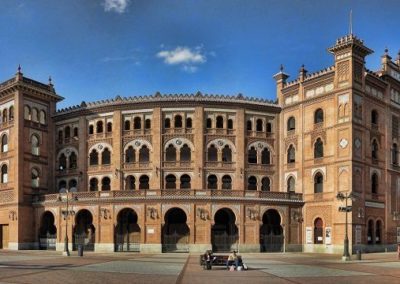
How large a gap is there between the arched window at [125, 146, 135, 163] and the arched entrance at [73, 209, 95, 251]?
25.0ft

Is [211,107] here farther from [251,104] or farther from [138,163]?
[138,163]

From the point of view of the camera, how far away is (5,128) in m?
66.6

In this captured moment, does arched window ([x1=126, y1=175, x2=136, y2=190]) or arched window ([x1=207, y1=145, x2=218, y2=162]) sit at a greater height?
arched window ([x1=207, y1=145, x2=218, y2=162])

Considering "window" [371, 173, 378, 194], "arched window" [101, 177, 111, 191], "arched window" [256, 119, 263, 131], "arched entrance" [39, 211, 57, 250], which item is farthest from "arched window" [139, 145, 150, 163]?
"window" [371, 173, 378, 194]

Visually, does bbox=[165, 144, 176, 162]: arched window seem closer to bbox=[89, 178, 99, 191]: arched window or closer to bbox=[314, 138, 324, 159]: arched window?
bbox=[89, 178, 99, 191]: arched window

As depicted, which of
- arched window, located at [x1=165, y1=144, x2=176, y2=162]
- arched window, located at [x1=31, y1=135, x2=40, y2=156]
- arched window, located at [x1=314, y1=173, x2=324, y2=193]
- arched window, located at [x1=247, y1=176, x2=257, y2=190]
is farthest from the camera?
arched window, located at [x1=31, y1=135, x2=40, y2=156]

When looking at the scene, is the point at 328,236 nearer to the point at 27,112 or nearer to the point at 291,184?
the point at 291,184

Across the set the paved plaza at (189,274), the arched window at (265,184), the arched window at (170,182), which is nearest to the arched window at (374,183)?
the arched window at (265,184)

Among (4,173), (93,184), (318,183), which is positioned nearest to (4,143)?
(4,173)

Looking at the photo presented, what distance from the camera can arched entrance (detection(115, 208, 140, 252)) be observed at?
57781 mm

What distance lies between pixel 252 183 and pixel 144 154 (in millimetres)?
13152

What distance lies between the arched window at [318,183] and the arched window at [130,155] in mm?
21096

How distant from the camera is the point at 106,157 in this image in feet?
214

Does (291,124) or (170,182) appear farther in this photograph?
(291,124)
